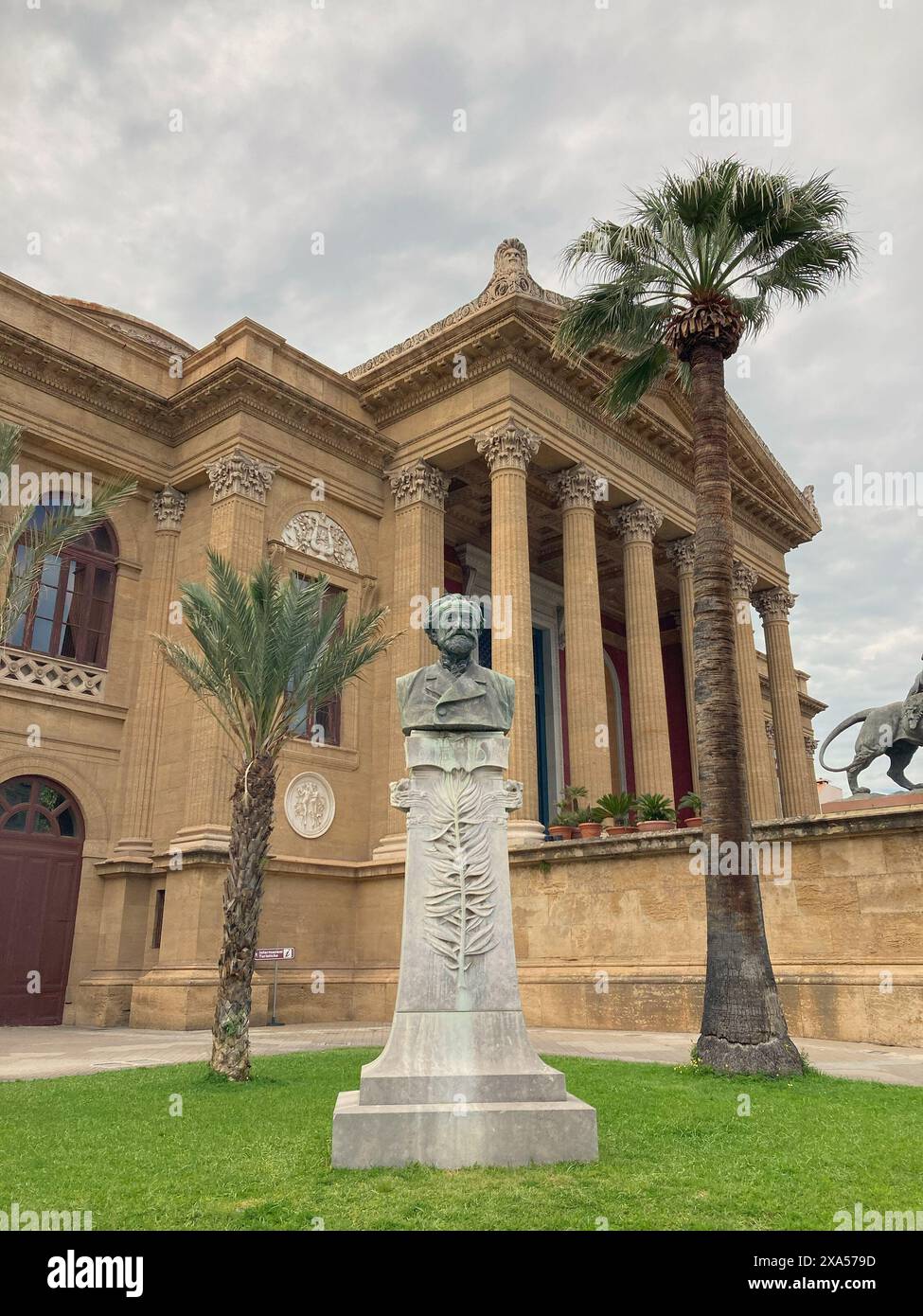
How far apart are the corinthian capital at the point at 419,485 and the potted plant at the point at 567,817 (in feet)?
27.7

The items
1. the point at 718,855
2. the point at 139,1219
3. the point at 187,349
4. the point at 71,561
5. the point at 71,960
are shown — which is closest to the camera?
the point at 139,1219

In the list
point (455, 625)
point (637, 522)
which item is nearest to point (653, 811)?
point (637, 522)

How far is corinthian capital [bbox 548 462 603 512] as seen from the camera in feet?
82.5

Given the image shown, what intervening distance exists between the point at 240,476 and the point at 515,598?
7.07m

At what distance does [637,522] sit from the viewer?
2717 cm

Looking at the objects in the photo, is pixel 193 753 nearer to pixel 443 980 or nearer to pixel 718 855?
pixel 718 855

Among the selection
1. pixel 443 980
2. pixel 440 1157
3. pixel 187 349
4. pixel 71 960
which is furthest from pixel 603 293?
pixel 187 349

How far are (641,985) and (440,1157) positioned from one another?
11.8 meters

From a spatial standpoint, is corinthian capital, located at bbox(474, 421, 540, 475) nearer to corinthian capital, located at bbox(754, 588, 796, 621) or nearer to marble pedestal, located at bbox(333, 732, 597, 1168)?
corinthian capital, located at bbox(754, 588, 796, 621)

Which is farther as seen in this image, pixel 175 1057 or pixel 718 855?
pixel 175 1057

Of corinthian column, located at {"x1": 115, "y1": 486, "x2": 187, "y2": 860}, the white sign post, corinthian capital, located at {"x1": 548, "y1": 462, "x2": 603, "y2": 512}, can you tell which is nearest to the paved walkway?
the white sign post

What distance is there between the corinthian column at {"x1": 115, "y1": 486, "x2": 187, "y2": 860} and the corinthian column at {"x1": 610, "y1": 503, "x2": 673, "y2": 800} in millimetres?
11507

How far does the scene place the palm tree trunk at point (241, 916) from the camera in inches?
430
